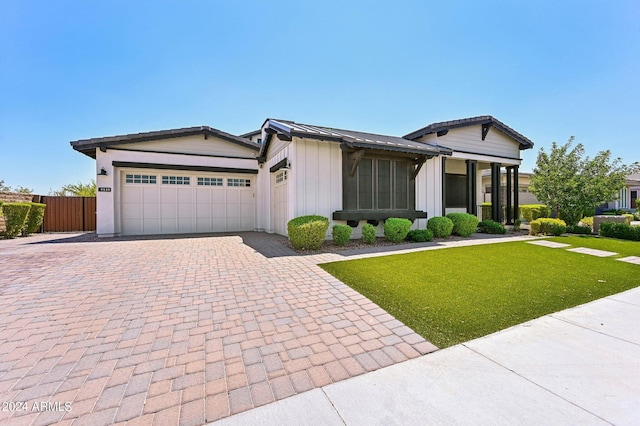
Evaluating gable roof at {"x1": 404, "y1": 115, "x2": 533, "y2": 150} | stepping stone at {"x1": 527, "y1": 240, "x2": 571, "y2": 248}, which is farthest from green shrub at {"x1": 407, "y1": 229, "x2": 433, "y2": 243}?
gable roof at {"x1": 404, "y1": 115, "x2": 533, "y2": 150}

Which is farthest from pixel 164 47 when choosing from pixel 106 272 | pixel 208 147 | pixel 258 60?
pixel 106 272

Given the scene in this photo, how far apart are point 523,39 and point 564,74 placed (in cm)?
316

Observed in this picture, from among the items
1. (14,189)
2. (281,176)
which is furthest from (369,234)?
(14,189)

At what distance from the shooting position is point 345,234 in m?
8.16

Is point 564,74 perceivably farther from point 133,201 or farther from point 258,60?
point 133,201

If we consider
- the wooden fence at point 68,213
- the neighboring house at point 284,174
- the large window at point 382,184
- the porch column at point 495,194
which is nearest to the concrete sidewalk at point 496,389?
the neighboring house at point 284,174

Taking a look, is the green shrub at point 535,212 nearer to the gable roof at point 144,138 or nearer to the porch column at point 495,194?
the porch column at point 495,194

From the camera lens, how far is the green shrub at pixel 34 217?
1111 centimetres

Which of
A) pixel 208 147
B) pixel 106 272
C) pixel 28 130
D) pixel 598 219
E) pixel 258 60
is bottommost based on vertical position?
pixel 106 272

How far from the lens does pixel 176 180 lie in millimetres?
11656

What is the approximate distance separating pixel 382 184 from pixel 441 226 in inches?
115

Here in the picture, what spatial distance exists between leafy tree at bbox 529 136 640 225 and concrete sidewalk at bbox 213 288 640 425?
12603 mm

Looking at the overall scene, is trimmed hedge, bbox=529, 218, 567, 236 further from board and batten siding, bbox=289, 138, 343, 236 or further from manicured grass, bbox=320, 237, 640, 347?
board and batten siding, bbox=289, 138, 343, 236

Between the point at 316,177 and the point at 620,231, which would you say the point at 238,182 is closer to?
the point at 316,177
